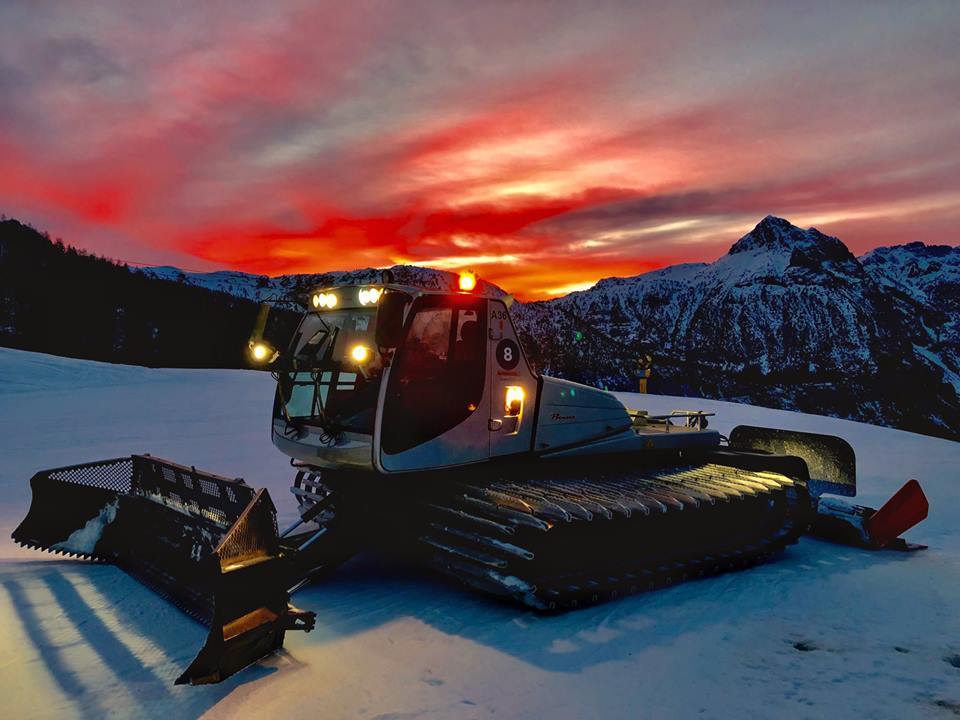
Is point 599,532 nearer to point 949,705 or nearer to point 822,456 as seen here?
point 949,705

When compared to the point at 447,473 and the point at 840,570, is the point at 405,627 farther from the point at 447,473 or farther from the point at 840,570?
the point at 840,570

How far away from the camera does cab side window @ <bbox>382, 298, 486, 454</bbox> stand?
20.5ft

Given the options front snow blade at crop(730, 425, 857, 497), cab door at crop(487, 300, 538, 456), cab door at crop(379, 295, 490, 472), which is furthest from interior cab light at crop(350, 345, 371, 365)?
front snow blade at crop(730, 425, 857, 497)

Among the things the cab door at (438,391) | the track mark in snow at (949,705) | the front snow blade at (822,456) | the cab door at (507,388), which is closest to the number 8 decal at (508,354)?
the cab door at (507,388)

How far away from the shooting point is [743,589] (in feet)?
22.3

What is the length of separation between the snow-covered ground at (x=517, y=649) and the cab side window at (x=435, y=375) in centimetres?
156

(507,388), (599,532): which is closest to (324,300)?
(507,388)

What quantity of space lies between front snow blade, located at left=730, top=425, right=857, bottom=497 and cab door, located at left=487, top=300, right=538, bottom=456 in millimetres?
4436

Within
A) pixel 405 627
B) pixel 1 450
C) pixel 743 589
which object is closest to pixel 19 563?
pixel 405 627

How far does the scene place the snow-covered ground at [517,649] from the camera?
4.26m

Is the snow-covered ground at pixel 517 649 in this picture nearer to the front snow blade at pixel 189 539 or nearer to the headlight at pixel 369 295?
the front snow blade at pixel 189 539

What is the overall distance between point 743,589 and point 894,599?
1.37 metres

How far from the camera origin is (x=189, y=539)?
19.6 feet

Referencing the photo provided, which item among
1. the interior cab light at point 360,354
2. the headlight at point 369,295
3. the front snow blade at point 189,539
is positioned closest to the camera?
the front snow blade at point 189,539
